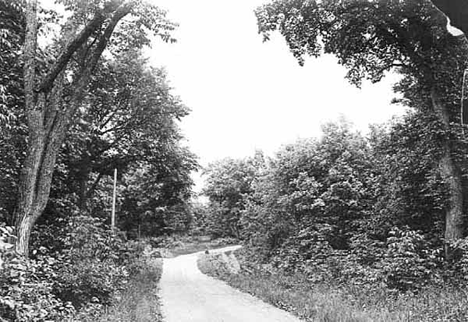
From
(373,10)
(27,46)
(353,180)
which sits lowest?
(353,180)

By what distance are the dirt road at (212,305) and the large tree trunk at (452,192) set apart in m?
5.03

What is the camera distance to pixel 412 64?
11.9 metres

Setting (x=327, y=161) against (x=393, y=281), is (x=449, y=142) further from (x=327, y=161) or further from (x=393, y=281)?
(x=327, y=161)

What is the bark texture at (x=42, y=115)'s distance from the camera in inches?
328

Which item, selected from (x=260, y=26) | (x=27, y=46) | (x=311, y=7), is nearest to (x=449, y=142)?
(x=311, y=7)

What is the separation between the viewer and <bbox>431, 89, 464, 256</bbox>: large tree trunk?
1068cm

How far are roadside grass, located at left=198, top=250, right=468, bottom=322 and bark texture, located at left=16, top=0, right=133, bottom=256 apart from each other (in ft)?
18.9

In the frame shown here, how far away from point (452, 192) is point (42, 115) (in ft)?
32.9

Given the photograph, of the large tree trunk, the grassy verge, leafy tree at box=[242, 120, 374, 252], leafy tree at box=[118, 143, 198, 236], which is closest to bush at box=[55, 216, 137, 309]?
the grassy verge

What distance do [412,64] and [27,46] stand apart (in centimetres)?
992

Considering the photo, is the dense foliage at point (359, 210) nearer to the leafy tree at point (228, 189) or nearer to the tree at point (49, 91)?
the tree at point (49, 91)

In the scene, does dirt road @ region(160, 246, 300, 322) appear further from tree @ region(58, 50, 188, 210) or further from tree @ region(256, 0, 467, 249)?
tree @ region(58, 50, 188, 210)

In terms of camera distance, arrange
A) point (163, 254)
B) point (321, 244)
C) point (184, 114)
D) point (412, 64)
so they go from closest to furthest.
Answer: point (412, 64) → point (321, 244) → point (184, 114) → point (163, 254)

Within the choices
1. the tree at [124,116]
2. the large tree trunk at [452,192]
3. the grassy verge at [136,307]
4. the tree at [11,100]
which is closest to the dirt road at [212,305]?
the grassy verge at [136,307]
